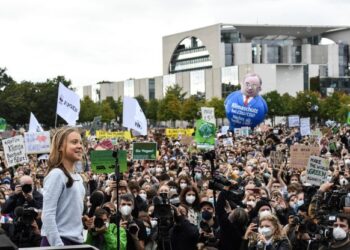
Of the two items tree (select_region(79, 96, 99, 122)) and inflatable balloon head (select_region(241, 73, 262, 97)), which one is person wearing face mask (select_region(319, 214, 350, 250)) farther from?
tree (select_region(79, 96, 99, 122))

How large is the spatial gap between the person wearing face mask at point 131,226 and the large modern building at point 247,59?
316 feet

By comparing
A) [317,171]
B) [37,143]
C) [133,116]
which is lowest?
[317,171]

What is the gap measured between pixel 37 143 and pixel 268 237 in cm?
1197

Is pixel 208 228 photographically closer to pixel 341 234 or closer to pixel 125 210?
pixel 125 210

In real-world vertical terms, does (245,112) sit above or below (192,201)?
above

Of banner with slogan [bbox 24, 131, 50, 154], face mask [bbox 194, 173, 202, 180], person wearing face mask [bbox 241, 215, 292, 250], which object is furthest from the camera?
banner with slogan [bbox 24, 131, 50, 154]

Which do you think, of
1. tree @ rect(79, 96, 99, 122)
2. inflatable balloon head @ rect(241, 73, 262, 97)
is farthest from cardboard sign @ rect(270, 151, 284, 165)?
tree @ rect(79, 96, 99, 122)

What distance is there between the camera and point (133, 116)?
21859 mm

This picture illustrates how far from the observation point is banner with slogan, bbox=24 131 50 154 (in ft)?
62.3

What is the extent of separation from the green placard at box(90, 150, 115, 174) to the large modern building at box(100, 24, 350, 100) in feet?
306

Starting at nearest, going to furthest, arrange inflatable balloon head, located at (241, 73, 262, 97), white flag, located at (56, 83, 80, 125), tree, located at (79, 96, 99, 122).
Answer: white flag, located at (56, 83, 80, 125) → inflatable balloon head, located at (241, 73, 262, 97) → tree, located at (79, 96, 99, 122)

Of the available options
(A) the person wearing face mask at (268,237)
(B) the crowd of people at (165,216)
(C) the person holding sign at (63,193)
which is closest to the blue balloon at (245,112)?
(B) the crowd of people at (165,216)

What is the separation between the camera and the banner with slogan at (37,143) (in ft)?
62.3

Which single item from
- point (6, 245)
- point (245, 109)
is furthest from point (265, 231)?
point (245, 109)
